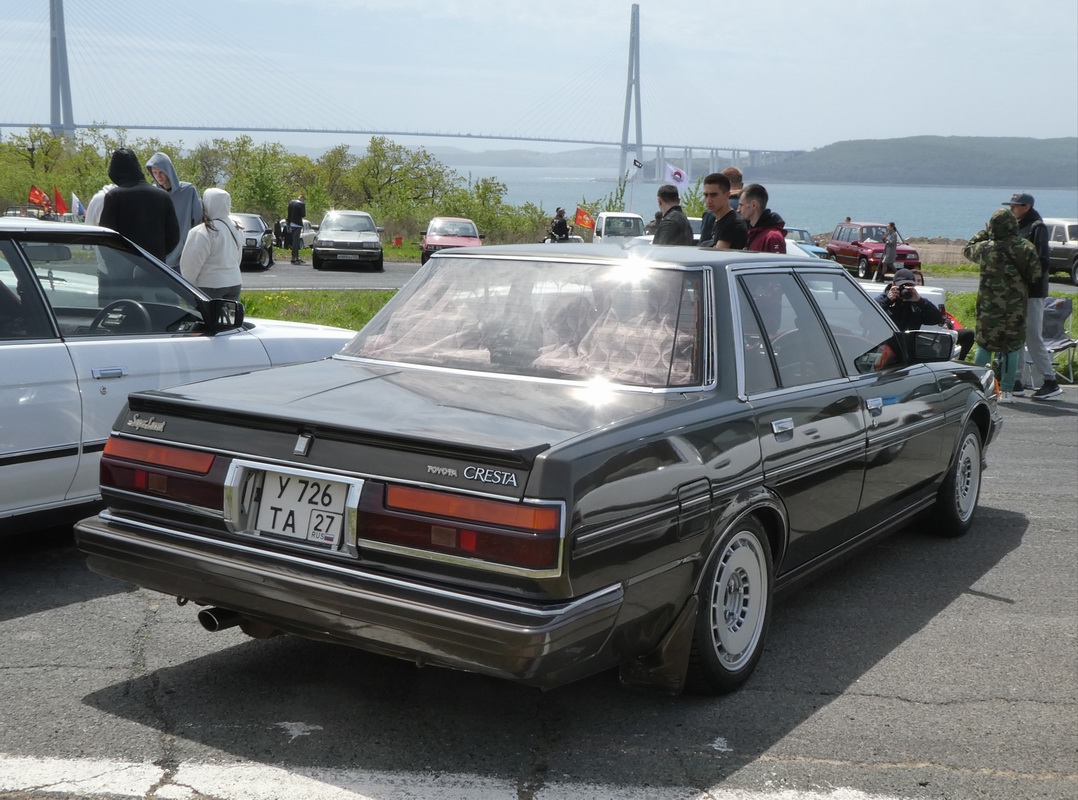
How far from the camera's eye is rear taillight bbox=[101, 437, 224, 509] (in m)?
3.47

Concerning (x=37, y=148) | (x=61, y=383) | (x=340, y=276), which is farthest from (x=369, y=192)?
(x=61, y=383)

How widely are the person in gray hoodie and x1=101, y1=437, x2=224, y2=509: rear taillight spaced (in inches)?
181

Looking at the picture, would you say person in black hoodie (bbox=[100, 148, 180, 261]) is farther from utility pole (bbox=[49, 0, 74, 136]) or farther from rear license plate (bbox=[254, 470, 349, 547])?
utility pole (bbox=[49, 0, 74, 136])

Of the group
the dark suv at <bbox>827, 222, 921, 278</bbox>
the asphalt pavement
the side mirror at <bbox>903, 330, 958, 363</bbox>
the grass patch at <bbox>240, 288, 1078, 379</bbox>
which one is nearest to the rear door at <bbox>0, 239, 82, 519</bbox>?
the asphalt pavement

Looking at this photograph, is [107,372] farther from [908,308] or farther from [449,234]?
[449,234]

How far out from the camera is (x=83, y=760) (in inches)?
126

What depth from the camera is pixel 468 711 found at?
3.67 meters

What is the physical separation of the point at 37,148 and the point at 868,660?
62737 millimetres

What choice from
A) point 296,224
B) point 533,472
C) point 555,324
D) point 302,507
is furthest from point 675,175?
point 533,472

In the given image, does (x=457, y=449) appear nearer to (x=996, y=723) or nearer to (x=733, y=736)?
(x=733, y=736)

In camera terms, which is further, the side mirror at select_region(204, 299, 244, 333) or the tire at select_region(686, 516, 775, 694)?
the side mirror at select_region(204, 299, 244, 333)

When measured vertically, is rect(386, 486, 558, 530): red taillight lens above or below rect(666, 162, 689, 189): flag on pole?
below

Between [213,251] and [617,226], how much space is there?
25.9m

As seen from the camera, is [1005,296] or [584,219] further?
[584,219]
